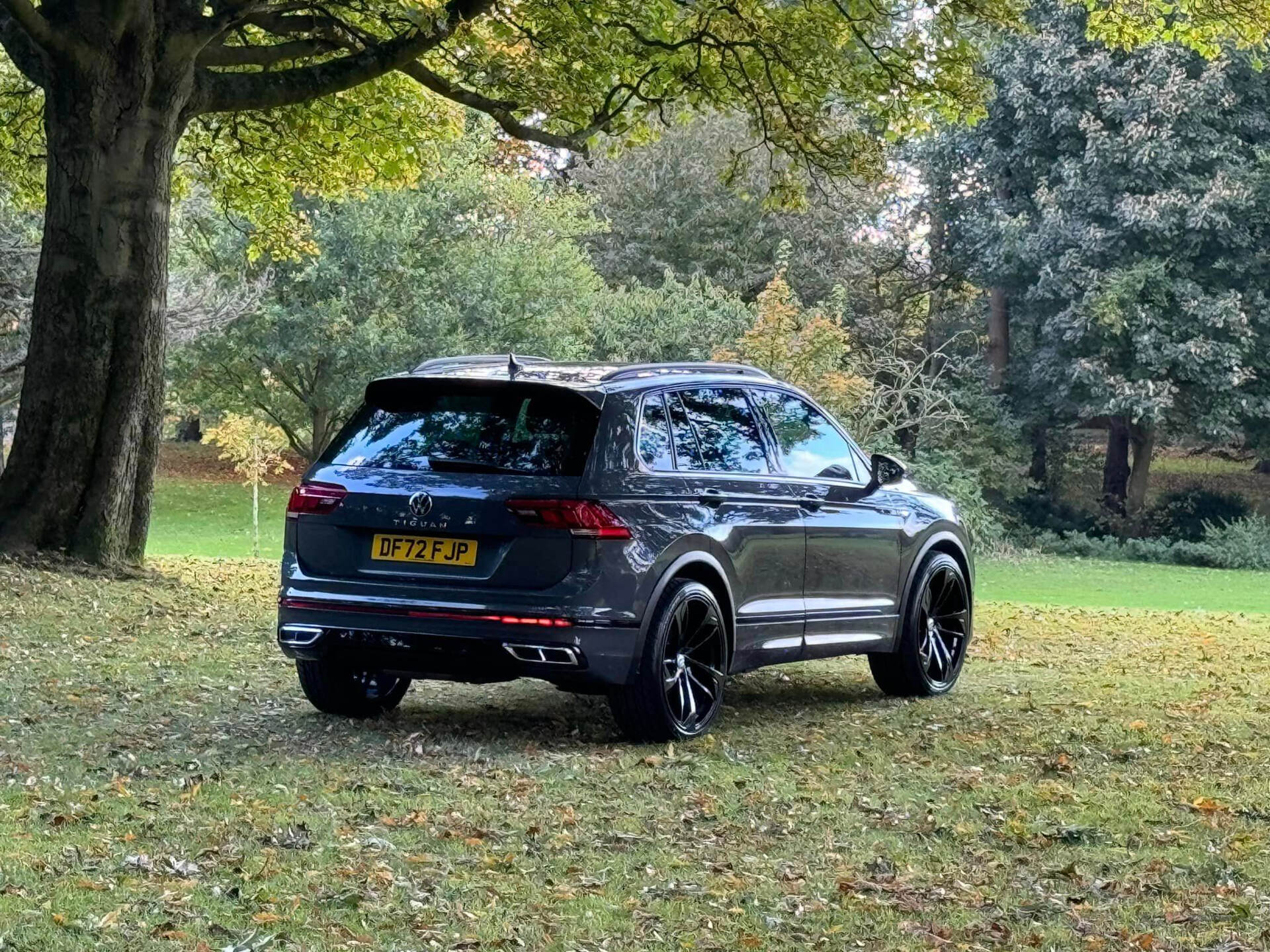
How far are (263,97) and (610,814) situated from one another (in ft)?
33.9

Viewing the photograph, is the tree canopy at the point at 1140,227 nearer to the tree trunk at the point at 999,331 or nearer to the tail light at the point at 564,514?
the tree trunk at the point at 999,331

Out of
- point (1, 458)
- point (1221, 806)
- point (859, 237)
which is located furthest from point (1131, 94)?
point (1221, 806)

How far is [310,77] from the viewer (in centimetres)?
1542

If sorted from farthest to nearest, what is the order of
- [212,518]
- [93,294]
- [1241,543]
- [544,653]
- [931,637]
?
1. [212,518]
2. [1241,543]
3. [93,294]
4. [931,637]
5. [544,653]

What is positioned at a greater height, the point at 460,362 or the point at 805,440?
the point at 460,362

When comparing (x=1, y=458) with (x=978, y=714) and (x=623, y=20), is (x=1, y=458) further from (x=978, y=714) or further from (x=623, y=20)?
(x=978, y=714)

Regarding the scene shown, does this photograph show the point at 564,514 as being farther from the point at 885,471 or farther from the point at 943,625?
the point at 943,625

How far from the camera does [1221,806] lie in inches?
281

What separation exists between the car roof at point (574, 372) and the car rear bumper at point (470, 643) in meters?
1.14

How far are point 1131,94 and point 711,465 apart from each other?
3201 centimetres

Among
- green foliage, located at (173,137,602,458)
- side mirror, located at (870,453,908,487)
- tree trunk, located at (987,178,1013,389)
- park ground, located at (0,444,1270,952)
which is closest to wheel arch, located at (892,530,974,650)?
side mirror, located at (870,453,908,487)

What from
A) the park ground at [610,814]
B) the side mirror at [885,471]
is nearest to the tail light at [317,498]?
the park ground at [610,814]

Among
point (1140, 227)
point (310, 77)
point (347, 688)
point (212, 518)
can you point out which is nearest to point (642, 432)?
point (347, 688)

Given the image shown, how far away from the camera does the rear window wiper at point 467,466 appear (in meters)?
8.07
